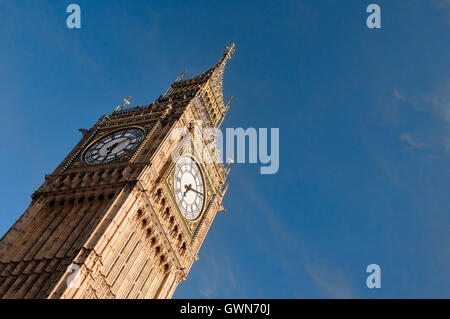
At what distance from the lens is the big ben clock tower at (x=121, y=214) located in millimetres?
45844

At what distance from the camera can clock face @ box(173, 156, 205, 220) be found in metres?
57.9

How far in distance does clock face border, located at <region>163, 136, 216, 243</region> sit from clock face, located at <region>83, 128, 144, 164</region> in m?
4.94

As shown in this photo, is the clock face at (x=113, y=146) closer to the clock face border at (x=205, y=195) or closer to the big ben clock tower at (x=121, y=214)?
the big ben clock tower at (x=121, y=214)

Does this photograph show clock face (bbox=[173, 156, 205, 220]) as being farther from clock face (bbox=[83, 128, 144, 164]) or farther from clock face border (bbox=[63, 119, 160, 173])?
clock face (bbox=[83, 128, 144, 164])

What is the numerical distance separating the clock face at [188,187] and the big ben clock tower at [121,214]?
11 centimetres

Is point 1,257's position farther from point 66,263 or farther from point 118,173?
point 118,173

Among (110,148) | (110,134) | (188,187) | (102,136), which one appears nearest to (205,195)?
(188,187)

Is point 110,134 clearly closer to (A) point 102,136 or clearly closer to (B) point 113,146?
(A) point 102,136

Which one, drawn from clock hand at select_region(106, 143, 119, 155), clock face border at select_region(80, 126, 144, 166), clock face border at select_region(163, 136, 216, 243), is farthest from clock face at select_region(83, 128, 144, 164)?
clock face border at select_region(163, 136, 216, 243)

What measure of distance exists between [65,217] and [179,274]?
44.7 feet

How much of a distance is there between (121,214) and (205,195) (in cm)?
1549

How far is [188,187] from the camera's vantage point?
59.7m

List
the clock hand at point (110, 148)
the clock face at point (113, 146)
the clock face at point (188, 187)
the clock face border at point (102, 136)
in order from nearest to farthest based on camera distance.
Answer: the clock face border at point (102, 136) < the clock face at point (113, 146) < the clock face at point (188, 187) < the clock hand at point (110, 148)

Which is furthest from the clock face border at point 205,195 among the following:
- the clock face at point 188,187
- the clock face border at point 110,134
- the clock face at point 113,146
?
the clock face at point 113,146
